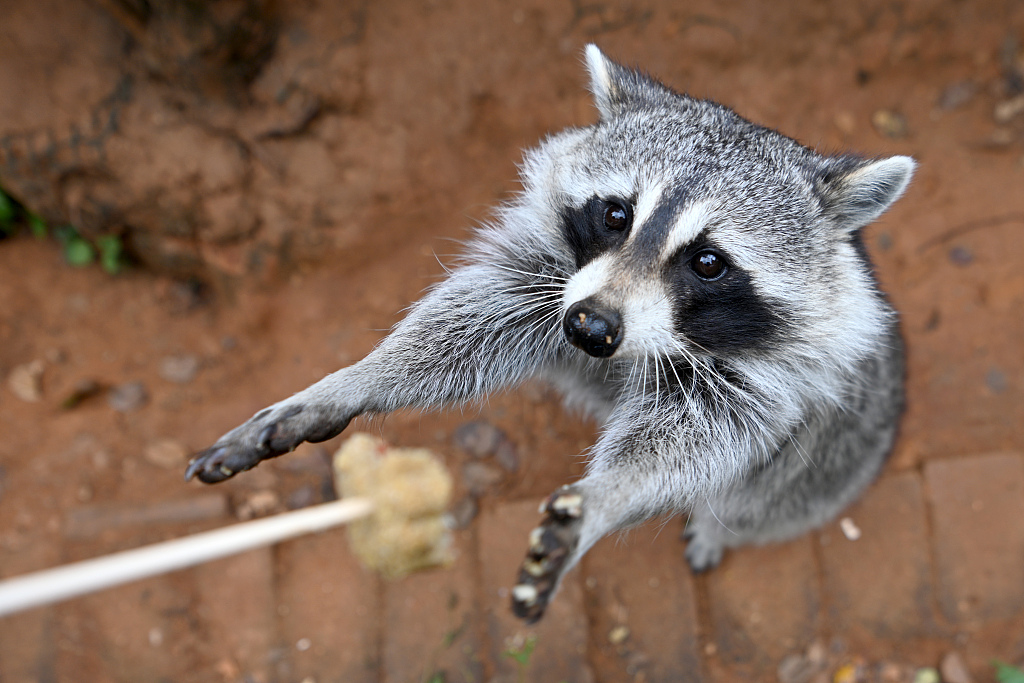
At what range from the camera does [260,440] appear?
201cm

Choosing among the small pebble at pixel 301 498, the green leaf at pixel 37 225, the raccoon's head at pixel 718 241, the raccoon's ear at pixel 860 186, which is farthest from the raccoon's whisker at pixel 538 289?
the green leaf at pixel 37 225

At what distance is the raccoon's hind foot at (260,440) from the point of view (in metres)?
2.00

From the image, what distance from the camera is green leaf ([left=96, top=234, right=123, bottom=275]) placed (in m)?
3.24

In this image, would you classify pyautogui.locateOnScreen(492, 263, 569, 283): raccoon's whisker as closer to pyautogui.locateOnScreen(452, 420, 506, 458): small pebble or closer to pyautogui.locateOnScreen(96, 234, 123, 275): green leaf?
pyautogui.locateOnScreen(452, 420, 506, 458): small pebble

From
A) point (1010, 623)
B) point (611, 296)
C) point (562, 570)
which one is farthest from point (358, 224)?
point (1010, 623)

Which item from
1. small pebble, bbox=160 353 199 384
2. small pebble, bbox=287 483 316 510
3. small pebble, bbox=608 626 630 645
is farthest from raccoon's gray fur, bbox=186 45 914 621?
small pebble, bbox=160 353 199 384

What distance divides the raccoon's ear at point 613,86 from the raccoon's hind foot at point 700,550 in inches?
70.9

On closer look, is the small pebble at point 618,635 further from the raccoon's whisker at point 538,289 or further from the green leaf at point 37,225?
the green leaf at point 37,225

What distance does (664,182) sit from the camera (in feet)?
6.36

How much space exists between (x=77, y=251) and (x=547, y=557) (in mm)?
2952

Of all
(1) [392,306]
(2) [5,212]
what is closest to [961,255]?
(1) [392,306]

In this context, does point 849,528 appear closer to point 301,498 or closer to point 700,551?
point 700,551

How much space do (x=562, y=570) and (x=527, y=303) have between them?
1014mm

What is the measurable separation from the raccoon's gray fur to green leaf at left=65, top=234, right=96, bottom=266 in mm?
1909
